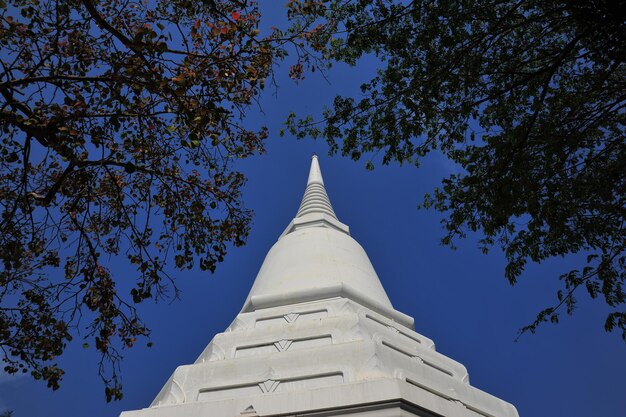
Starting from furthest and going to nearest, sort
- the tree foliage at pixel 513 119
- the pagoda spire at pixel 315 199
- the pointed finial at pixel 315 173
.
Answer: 1. the pointed finial at pixel 315 173
2. the pagoda spire at pixel 315 199
3. the tree foliage at pixel 513 119

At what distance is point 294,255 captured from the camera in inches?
536

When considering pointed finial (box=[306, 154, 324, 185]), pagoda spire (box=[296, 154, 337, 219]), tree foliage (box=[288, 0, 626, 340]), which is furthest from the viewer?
pointed finial (box=[306, 154, 324, 185])

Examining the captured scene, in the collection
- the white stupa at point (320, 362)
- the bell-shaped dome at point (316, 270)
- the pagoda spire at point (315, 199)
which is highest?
the pagoda spire at point (315, 199)

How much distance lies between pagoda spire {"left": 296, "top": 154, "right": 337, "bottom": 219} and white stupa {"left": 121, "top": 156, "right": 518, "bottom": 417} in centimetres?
390

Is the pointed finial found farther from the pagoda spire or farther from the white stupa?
the white stupa

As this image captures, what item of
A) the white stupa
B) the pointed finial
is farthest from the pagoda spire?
the white stupa

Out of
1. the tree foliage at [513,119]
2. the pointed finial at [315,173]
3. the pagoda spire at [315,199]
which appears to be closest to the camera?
the tree foliage at [513,119]

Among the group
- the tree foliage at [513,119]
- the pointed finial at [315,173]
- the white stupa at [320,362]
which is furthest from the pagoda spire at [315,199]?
the tree foliage at [513,119]

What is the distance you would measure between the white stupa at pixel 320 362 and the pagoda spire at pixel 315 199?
3.90 metres

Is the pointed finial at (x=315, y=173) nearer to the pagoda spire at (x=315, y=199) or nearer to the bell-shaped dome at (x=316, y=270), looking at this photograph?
the pagoda spire at (x=315, y=199)

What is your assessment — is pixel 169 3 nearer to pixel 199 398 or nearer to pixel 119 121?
pixel 119 121

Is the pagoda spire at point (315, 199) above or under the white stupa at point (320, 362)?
above

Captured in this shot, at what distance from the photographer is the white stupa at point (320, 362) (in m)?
7.89

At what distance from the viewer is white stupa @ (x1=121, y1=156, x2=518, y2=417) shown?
7.89 meters
